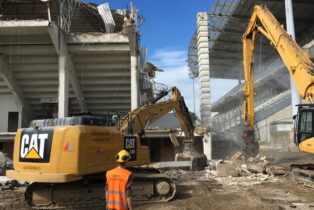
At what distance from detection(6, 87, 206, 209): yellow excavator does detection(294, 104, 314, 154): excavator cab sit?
4.18 meters

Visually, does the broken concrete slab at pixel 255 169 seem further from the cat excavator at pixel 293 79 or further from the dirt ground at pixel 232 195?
the cat excavator at pixel 293 79

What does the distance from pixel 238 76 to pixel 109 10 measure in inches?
1413

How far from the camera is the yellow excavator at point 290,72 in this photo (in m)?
11.5

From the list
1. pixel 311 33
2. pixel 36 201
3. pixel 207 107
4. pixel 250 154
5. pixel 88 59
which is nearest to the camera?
pixel 36 201

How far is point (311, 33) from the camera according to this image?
1443 inches

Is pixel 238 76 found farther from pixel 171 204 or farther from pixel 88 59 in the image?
pixel 171 204

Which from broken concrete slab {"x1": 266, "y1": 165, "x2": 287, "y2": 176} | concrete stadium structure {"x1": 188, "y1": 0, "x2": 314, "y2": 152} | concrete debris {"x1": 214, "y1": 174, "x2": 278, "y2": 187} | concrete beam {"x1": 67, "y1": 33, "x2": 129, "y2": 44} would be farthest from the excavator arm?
concrete stadium structure {"x1": 188, "y1": 0, "x2": 314, "y2": 152}

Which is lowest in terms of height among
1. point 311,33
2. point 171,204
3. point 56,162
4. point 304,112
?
point 171,204

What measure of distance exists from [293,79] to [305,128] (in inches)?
76.2

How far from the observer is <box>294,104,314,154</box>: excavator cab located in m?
11.3

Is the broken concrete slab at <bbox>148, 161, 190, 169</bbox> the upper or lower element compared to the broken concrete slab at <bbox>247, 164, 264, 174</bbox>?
upper

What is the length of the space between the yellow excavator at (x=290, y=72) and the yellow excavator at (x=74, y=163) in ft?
14.1

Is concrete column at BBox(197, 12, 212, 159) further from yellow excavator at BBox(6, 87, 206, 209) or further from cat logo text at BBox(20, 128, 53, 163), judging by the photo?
cat logo text at BBox(20, 128, 53, 163)

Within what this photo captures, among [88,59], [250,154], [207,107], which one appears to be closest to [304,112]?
[250,154]
